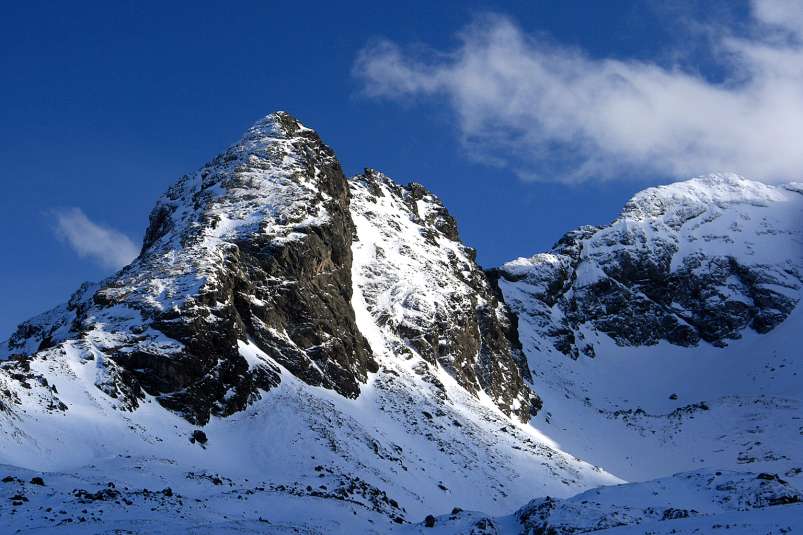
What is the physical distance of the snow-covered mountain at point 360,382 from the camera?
2162 inches

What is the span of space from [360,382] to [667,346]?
299 feet

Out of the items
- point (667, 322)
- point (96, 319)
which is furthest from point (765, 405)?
point (96, 319)

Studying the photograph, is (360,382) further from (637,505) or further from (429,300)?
(637,505)

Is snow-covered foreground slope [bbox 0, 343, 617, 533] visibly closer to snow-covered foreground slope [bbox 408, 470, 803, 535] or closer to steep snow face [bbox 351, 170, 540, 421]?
steep snow face [bbox 351, 170, 540, 421]

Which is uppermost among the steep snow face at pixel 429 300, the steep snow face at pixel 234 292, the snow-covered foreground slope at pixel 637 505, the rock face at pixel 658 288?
the rock face at pixel 658 288

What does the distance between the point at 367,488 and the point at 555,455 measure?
117 ft

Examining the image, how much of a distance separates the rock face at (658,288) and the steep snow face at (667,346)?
25cm

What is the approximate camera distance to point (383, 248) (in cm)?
12625

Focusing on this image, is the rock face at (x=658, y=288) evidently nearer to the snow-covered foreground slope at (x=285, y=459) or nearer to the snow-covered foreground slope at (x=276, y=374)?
the snow-covered foreground slope at (x=276, y=374)

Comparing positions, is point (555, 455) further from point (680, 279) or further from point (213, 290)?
point (680, 279)

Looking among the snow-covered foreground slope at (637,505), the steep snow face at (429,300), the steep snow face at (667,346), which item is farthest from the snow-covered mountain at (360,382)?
the steep snow face at (667,346)

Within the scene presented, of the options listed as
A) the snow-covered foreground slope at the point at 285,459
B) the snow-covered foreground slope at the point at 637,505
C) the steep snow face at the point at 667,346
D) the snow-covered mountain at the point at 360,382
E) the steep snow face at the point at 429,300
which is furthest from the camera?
the steep snow face at the point at 667,346

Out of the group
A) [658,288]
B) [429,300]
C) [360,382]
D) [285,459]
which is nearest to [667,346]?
[658,288]

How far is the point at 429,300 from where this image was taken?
120 meters
